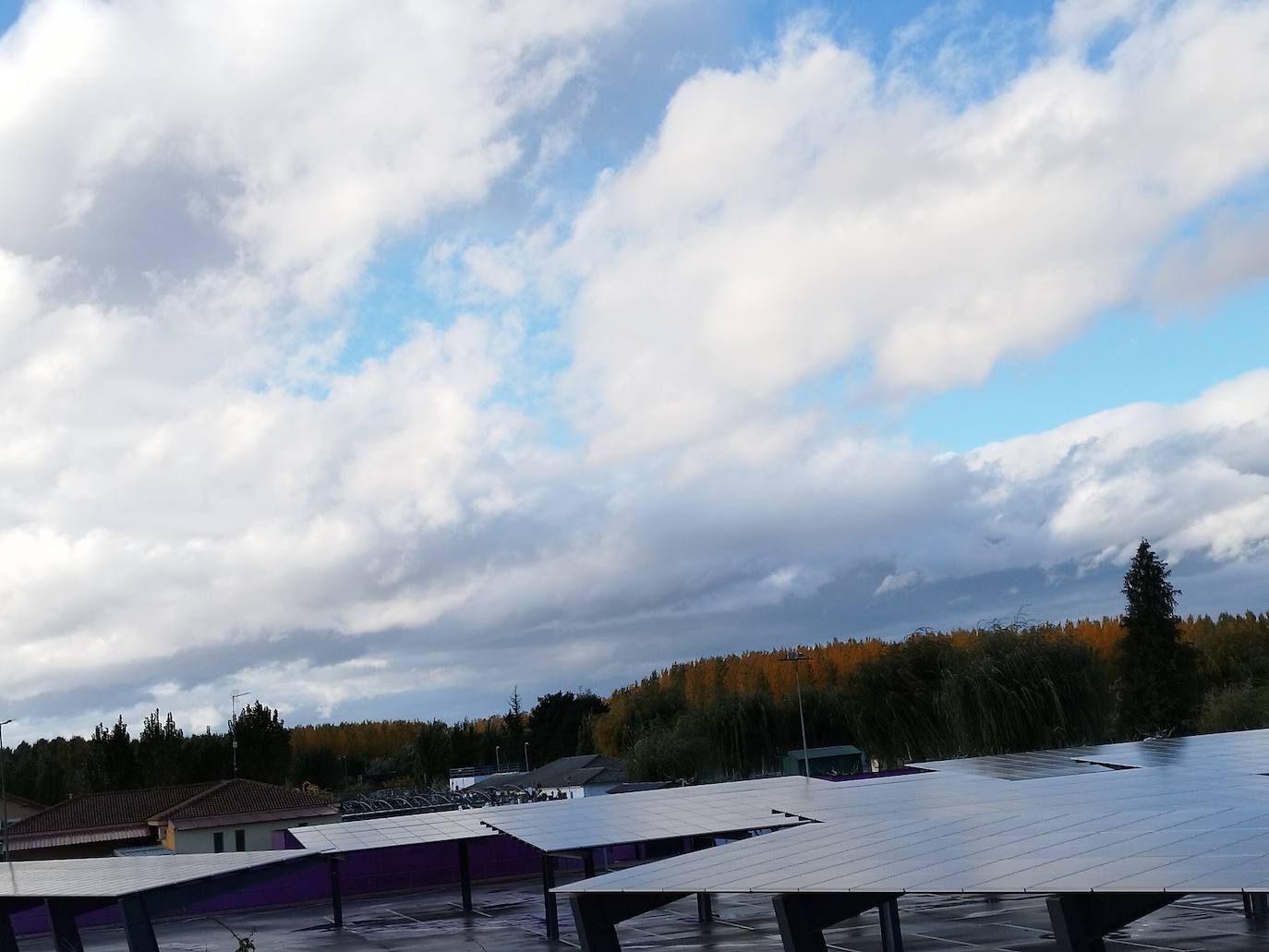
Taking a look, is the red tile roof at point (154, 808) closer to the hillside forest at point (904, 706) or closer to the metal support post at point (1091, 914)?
the hillside forest at point (904, 706)

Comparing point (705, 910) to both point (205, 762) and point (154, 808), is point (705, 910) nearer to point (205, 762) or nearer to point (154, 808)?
point (154, 808)

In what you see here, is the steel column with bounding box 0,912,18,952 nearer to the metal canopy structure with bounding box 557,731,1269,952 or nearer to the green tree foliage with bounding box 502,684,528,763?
the metal canopy structure with bounding box 557,731,1269,952

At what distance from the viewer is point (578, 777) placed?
3750 inches

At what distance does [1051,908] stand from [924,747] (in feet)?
195

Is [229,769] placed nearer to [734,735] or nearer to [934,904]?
[734,735]

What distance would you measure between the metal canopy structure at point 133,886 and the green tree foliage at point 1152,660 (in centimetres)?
6590

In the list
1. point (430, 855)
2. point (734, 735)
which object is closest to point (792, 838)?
point (430, 855)

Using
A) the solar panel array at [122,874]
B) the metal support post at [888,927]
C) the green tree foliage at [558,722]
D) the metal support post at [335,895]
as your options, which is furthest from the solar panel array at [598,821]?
the green tree foliage at [558,722]

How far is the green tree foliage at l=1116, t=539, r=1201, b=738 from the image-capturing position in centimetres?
8206

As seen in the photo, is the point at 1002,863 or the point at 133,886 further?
the point at 133,886

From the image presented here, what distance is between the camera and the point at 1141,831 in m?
17.6

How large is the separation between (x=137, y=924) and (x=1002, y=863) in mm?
17090

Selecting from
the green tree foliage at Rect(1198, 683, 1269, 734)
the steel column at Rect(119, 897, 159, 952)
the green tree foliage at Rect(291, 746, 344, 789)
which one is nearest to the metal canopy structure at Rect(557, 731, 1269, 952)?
the steel column at Rect(119, 897, 159, 952)

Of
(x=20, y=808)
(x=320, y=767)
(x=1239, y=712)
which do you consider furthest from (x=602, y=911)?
(x=320, y=767)
